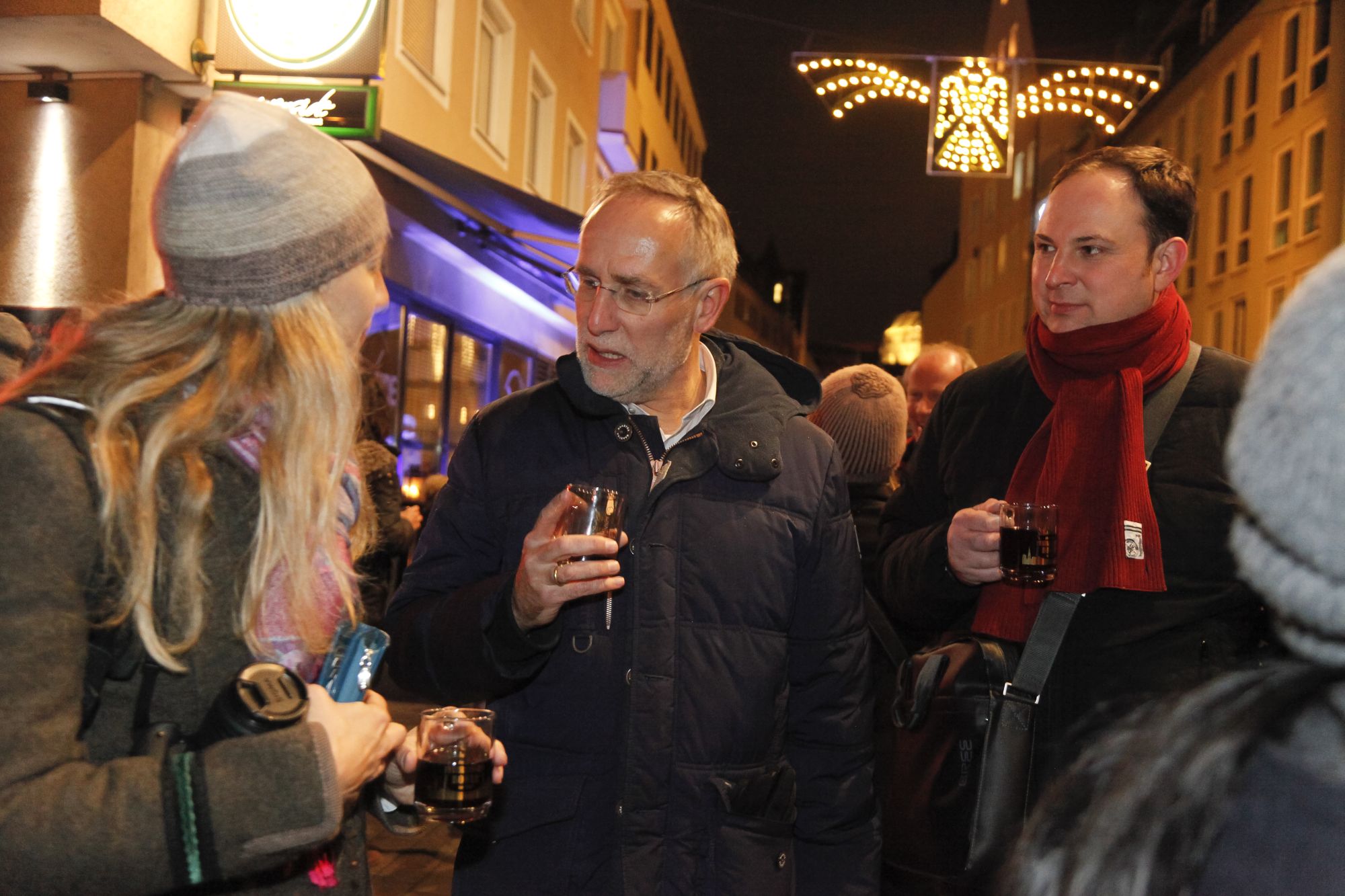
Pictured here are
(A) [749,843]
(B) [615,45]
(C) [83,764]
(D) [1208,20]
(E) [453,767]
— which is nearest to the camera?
(C) [83,764]

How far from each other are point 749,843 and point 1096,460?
Result: 133 centimetres

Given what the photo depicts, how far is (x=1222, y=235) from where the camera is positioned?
27.3 m

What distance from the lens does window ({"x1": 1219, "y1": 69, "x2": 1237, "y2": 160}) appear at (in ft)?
87.2

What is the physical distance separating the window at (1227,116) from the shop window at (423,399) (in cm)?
2144

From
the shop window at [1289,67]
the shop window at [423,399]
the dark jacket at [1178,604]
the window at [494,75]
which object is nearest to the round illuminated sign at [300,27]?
the shop window at [423,399]

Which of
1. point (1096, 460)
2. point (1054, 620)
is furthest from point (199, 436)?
point (1096, 460)

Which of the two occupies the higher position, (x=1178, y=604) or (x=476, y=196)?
(x=476, y=196)

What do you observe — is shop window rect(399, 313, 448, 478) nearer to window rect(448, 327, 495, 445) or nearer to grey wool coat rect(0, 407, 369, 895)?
window rect(448, 327, 495, 445)

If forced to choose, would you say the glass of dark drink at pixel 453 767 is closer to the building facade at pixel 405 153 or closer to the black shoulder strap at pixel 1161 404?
the black shoulder strap at pixel 1161 404

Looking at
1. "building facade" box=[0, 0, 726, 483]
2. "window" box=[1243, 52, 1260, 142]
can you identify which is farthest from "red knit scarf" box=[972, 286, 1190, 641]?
"window" box=[1243, 52, 1260, 142]

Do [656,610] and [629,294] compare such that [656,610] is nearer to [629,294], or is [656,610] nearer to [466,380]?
[629,294]

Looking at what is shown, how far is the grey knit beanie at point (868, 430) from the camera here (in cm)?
459

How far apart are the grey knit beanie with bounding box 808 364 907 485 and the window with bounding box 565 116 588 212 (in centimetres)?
1513

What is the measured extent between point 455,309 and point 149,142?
546cm
